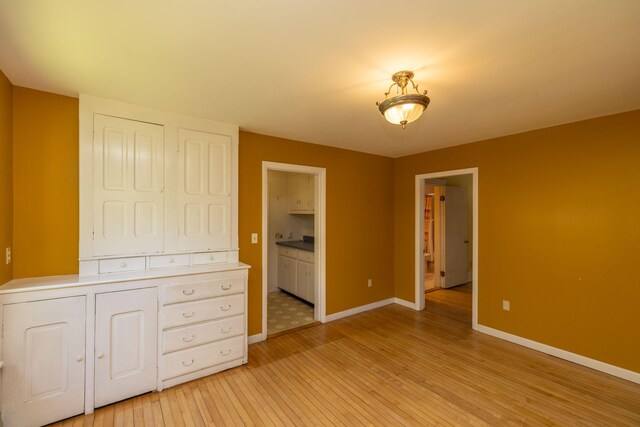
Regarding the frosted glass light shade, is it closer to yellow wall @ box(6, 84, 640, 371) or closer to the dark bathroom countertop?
yellow wall @ box(6, 84, 640, 371)

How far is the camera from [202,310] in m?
2.57

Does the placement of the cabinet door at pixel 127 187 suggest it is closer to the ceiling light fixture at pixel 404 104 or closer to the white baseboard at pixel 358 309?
the ceiling light fixture at pixel 404 104

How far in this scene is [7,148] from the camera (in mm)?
2045

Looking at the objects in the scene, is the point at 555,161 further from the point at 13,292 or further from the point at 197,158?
the point at 13,292

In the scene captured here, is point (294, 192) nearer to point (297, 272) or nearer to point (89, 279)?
point (297, 272)

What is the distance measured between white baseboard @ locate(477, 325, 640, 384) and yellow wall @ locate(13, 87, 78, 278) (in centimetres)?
465

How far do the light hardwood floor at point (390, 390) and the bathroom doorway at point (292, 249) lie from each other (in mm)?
635

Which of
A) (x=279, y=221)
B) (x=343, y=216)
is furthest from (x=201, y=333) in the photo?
(x=279, y=221)

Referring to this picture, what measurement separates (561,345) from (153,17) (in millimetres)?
4550

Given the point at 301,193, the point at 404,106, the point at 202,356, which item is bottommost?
the point at 202,356

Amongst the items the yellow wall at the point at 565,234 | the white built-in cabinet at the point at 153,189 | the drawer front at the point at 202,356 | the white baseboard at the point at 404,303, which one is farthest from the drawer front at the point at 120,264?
the yellow wall at the point at 565,234

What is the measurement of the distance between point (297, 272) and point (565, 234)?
3.64 meters

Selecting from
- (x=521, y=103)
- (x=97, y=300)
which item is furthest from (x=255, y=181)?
(x=521, y=103)

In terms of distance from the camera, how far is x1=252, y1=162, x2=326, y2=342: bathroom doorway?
3637mm
